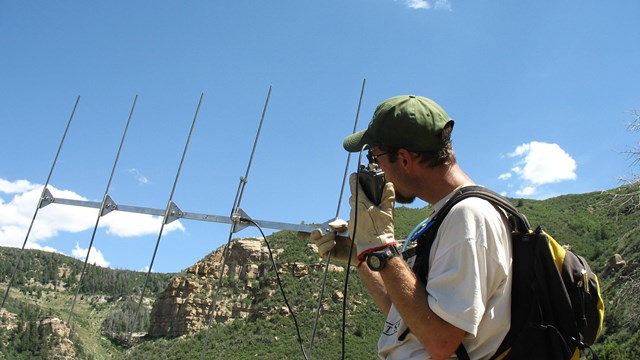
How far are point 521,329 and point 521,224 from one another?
0.35 m

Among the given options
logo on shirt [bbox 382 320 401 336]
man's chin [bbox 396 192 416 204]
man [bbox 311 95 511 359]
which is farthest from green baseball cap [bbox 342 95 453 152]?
logo on shirt [bbox 382 320 401 336]

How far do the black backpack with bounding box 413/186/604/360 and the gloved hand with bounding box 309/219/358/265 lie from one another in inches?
40.6

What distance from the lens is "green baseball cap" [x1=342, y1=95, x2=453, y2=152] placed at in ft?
6.95

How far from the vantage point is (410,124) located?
2113mm

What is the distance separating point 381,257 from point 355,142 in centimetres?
76

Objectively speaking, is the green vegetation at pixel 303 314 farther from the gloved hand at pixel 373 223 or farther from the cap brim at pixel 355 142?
the gloved hand at pixel 373 223

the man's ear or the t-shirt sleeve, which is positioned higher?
the man's ear

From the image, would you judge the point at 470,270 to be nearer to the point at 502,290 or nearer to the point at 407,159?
the point at 502,290

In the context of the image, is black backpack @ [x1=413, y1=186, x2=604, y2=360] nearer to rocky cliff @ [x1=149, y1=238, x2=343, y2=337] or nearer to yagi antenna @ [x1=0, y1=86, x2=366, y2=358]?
yagi antenna @ [x1=0, y1=86, x2=366, y2=358]

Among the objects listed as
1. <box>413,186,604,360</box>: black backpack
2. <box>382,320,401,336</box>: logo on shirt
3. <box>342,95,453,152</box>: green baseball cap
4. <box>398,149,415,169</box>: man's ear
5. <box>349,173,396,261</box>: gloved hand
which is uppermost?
<box>342,95,453,152</box>: green baseball cap

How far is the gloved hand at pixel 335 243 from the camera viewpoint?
2781 mm

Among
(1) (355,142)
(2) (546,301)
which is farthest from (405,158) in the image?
(2) (546,301)

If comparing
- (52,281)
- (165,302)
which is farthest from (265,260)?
(52,281)

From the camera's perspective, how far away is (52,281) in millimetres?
109312
